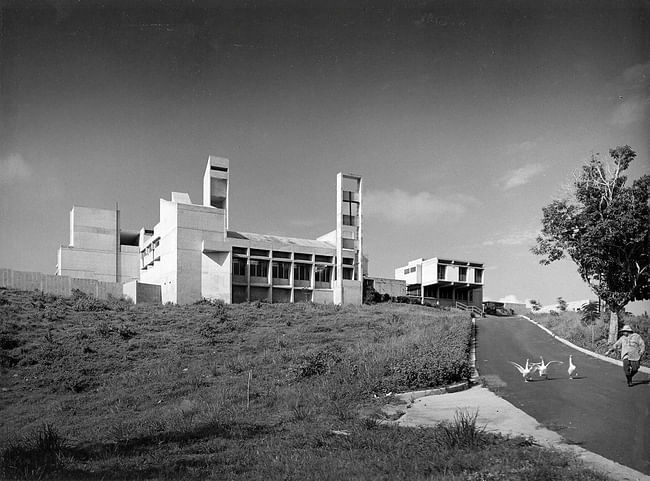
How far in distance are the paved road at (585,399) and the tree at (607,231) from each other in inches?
99.7

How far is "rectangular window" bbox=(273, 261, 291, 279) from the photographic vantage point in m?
48.7

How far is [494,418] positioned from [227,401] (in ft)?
25.2

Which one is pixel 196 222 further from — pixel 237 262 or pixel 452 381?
pixel 452 381

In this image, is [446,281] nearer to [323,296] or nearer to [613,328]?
[323,296]

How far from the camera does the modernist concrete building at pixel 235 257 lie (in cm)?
4503

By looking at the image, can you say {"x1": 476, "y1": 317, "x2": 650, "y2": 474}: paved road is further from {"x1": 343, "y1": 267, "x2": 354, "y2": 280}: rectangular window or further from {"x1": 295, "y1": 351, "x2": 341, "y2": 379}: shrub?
{"x1": 343, "y1": 267, "x2": 354, "y2": 280}: rectangular window

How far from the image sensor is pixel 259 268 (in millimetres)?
48031

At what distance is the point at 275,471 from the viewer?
8.59m

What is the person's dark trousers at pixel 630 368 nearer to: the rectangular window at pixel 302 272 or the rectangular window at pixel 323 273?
the rectangular window at pixel 302 272

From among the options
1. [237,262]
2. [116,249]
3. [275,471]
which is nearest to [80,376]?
[275,471]

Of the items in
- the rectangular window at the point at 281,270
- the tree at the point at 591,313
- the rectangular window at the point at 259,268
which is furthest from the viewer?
the rectangular window at the point at 281,270

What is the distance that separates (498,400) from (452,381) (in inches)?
96.7

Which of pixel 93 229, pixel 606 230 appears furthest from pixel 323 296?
pixel 606 230

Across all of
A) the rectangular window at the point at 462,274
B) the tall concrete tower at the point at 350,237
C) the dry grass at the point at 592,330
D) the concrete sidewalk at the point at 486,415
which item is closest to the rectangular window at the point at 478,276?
the rectangular window at the point at 462,274
